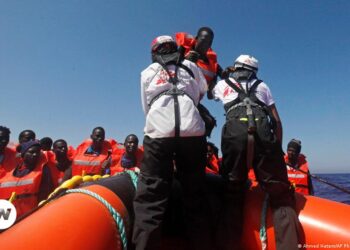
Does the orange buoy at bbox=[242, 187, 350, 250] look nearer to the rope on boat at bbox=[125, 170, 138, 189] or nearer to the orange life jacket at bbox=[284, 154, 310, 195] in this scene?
the rope on boat at bbox=[125, 170, 138, 189]

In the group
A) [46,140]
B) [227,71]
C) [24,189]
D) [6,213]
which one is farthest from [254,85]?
[46,140]

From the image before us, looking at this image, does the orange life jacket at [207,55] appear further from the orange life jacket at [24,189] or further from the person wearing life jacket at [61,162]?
the person wearing life jacket at [61,162]

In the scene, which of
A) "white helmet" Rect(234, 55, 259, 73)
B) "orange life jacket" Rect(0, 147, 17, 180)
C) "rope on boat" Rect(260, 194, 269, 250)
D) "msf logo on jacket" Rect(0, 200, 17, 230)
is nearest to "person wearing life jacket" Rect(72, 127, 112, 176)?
"orange life jacket" Rect(0, 147, 17, 180)

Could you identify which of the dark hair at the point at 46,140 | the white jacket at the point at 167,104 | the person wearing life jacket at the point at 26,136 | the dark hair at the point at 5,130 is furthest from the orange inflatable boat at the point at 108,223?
the dark hair at the point at 46,140

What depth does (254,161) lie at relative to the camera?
2137 mm

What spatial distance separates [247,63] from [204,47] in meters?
0.70

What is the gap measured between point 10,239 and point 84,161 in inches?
197

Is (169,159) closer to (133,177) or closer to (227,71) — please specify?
(133,177)

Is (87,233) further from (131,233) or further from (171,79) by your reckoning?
(171,79)

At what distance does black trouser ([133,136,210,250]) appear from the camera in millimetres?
1818

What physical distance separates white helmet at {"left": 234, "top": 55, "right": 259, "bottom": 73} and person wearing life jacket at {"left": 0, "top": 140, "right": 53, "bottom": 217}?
155 inches

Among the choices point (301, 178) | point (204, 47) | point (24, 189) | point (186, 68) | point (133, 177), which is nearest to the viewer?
point (186, 68)

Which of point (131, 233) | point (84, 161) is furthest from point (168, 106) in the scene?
point (84, 161)

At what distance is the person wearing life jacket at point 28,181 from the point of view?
457 cm
